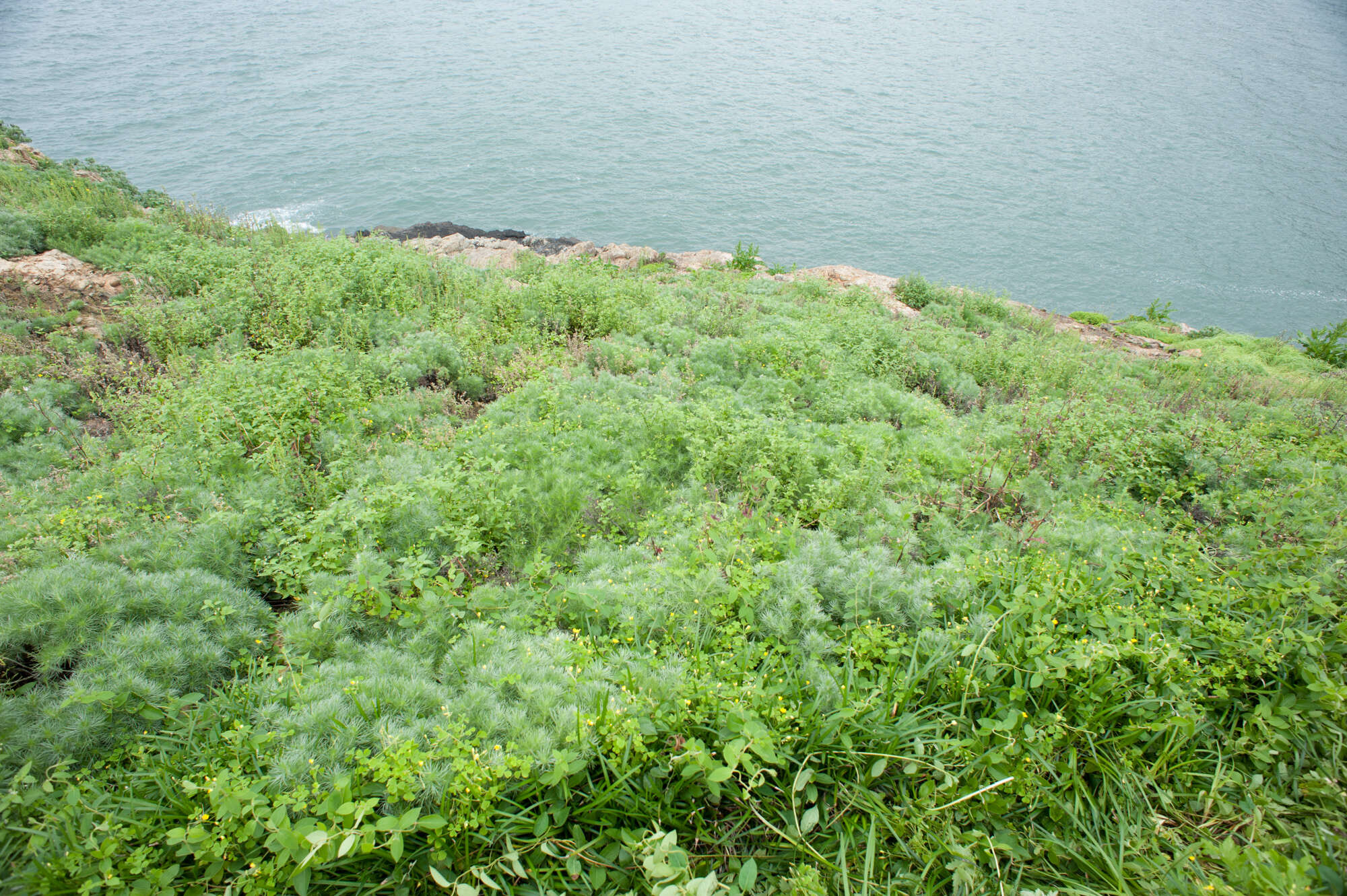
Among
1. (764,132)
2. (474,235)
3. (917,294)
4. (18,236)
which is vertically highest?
(764,132)

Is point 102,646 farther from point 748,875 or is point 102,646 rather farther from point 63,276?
point 63,276

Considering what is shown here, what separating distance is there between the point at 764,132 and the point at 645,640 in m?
37.5

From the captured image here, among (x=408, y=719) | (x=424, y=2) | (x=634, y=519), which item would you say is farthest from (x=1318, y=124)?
(x=424, y=2)

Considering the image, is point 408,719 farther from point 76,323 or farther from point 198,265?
point 198,265

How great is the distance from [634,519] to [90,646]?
148 inches

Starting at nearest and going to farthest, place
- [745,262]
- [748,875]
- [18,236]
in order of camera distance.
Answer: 1. [748,875]
2. [18,236]
3. [745,262]

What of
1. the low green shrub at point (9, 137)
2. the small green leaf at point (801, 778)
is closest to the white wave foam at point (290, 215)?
the low green shrub at point (9, 137)

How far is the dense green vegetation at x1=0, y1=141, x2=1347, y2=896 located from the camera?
2.96 metres

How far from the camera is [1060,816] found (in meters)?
3.25

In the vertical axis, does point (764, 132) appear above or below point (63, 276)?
above

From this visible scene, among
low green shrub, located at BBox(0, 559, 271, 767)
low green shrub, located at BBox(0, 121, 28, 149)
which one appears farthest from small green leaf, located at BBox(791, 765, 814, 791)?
low green shrub, located at BBox(0, 121, 28, 149)

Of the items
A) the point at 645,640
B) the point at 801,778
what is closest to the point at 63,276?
the point at 645,640

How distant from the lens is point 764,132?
35.9 meters

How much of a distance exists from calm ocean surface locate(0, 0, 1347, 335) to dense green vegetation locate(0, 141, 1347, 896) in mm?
20359
